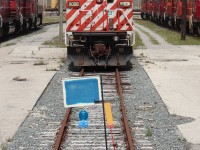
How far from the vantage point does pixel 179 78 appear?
15.7 meters

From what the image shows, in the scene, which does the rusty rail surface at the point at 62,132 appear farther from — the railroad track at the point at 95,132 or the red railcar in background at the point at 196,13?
the red railcar in background at the point at 196,13

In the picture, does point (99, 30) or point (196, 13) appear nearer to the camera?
point (99, 30)

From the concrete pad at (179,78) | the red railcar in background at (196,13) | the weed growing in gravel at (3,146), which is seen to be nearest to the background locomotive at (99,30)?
the concrete pad at (179,78)

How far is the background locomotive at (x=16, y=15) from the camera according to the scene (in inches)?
1104

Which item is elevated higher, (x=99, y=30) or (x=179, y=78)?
(x=99, y=30)

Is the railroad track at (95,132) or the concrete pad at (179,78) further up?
the railroad track at (95,132)

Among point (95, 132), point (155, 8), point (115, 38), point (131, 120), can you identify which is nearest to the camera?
point (95, 132)

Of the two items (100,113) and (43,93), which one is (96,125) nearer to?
(100,113)

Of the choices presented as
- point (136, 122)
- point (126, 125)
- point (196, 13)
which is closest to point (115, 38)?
point (136, 122)

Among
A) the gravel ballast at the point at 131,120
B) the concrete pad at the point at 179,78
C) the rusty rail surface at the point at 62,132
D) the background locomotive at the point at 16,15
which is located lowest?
the concrete pad at the point at 179,78

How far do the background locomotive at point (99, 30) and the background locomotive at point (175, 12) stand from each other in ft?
44.6

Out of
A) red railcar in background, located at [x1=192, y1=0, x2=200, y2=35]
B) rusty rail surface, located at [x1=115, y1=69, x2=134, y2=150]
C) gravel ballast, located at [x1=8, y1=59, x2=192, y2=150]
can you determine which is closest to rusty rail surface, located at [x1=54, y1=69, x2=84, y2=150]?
gravel ballast, located at [x1=8, y1=59, x2=192, y2=150]

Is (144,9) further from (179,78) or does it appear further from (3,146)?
(3,146)

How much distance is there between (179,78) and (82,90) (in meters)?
9.60
